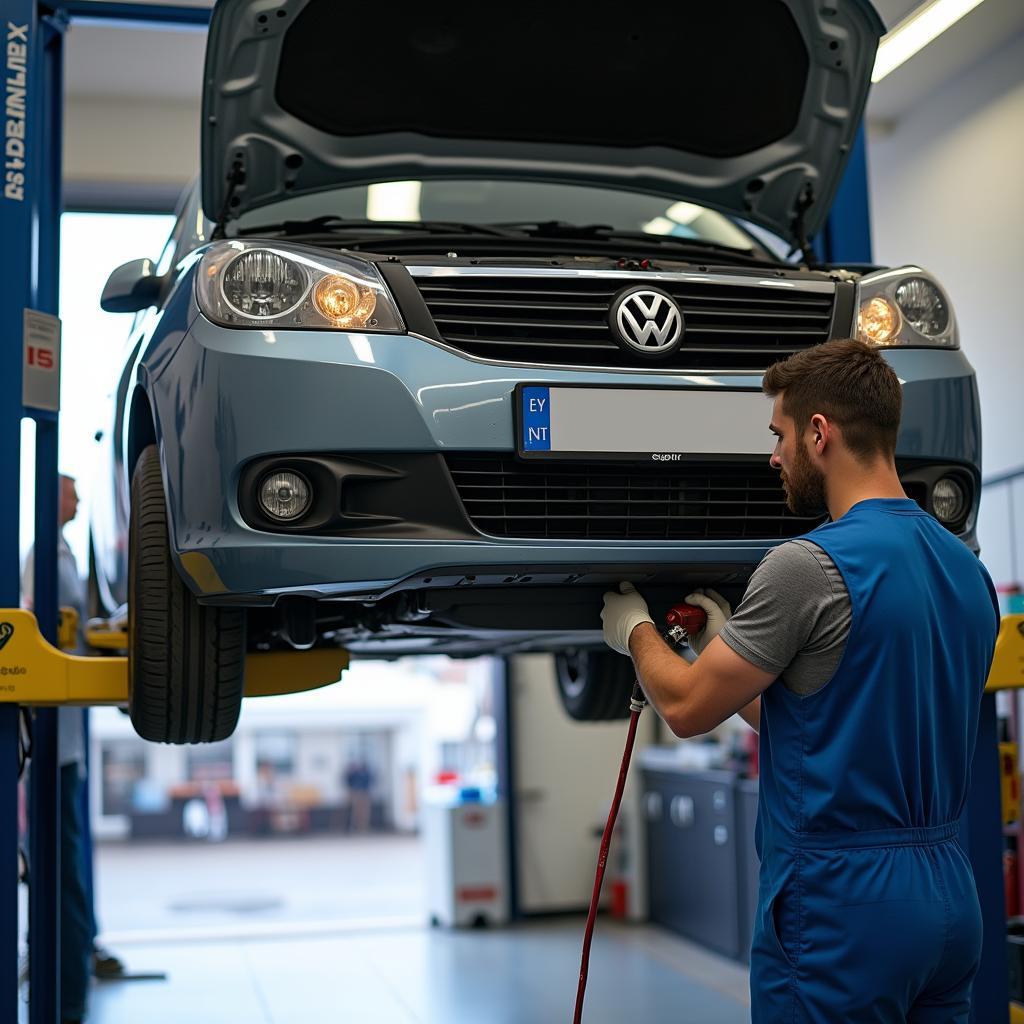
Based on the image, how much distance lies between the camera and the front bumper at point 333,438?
2365mm

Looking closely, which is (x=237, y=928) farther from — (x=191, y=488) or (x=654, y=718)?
(x=191, y=488)

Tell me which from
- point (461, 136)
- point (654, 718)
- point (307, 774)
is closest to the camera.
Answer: point (461, 136)

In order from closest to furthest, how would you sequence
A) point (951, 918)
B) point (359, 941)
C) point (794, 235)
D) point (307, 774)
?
point (951, 918)
point (794, 235)
point (359, 941)
point (307, 774)

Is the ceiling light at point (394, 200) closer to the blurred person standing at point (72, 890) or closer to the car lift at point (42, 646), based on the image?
the car lift at point (42, 646)

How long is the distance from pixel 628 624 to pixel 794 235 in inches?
61.3

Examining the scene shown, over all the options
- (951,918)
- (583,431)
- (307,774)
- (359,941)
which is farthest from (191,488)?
(307,774)

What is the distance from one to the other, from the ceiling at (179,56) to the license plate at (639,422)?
5.29 metres

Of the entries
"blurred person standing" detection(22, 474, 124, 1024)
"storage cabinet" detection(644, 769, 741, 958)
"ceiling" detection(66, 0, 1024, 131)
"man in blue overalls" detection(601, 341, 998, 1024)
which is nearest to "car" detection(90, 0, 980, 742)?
"man in blue overalls" detection(601, 341, 998, 1024)

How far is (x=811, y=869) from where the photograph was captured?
1.87 metres

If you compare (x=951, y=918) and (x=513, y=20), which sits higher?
(x=513, y=20)

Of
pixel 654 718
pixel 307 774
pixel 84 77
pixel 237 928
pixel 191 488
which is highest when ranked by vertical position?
pixel 84 77

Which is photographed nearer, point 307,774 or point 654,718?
point 654,718

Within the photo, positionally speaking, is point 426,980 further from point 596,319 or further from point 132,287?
point 596,319

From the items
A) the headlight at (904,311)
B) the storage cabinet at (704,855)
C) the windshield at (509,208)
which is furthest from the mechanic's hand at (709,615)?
the storage cabinet at (704,855)
